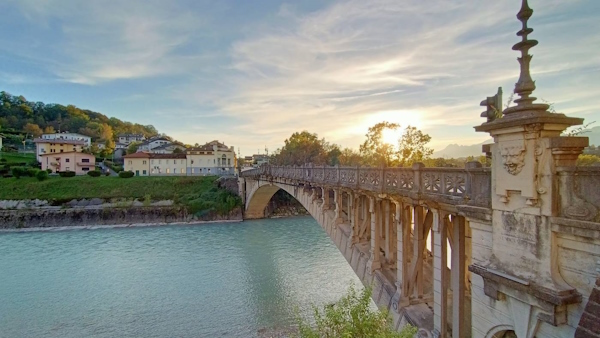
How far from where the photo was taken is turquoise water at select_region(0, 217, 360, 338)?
55.1 feet

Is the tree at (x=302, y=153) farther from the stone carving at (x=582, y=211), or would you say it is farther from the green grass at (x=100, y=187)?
the stone carving at (x=582, y=211)

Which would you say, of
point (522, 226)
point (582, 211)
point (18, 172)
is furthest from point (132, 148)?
point (582, 211)

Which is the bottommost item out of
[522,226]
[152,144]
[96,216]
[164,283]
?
[164,283]

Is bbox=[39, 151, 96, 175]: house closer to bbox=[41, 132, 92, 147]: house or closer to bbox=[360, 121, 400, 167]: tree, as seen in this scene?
bbox=[41, 132, 92, 147]: house

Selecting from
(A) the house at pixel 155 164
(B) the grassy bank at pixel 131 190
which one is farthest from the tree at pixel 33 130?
(B) the grassy bank at pixel 131 190

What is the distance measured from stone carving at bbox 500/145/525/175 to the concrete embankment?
46.9m

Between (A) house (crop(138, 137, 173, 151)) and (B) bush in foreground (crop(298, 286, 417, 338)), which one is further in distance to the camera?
(A) house (crop(138, 137, 173, 151))

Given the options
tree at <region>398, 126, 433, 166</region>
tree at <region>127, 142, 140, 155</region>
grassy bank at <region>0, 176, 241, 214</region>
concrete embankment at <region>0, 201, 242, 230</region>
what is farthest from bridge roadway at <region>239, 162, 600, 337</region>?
tree at <region>127, 142, 140, 155</region>

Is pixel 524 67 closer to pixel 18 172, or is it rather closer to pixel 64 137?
pixel 18 172

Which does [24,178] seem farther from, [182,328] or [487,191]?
[487,191]

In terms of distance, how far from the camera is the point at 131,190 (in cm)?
5397

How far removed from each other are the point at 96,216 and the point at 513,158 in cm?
5270

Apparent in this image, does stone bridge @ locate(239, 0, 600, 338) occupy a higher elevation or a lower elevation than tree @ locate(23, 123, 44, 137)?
lower

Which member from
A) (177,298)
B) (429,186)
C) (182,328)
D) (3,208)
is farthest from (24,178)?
(429,186)
